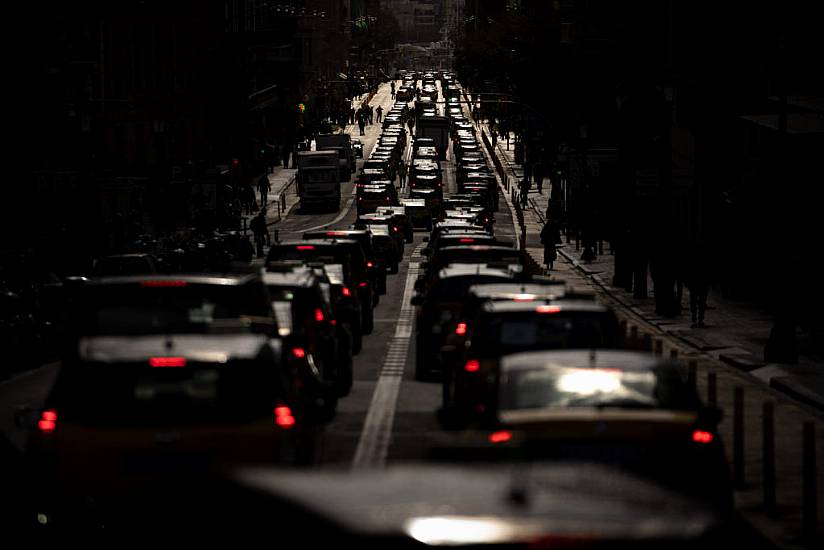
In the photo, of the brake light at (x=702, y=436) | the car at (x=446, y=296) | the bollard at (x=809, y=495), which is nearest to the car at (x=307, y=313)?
the car at (x=446, y=296)

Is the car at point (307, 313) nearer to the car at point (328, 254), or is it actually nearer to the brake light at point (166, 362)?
the car at point (328, 254)

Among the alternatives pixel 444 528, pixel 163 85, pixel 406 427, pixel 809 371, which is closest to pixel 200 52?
pixel 163 85

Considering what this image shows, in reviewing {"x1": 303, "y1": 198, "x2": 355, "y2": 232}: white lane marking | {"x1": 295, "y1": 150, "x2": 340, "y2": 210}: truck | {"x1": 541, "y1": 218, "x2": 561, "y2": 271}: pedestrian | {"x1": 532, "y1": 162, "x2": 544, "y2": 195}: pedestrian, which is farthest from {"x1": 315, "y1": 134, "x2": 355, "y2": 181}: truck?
{"x1": 541, "y1": 218, "x2": 561, "y2": 271}: pedestrian

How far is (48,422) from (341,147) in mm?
104439

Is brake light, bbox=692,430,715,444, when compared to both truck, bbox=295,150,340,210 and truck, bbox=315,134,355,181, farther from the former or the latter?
truck, bbox=315,134,355,181

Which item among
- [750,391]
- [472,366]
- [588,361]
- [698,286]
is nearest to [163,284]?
[472,366]

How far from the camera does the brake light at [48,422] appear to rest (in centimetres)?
1062

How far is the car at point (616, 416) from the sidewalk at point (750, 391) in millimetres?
2804

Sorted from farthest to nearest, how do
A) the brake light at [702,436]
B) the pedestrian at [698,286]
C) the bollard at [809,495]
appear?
1. the pedestrian at [698,286]
2. the bollard at [809,495]
3. the brake light at [702,436]

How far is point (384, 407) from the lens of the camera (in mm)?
21484

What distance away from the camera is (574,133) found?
9200 cm

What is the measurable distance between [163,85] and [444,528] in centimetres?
8233

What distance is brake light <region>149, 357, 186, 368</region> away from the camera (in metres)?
10.4

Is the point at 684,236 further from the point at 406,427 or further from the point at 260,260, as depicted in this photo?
the point at 406,427
